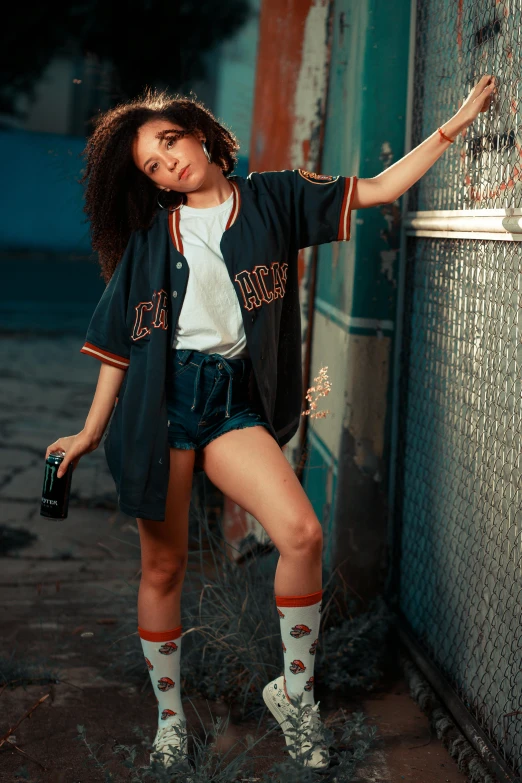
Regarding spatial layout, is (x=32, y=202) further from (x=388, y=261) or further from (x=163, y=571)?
(x=163, y=571)

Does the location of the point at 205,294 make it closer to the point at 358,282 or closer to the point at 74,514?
the point at 358,282

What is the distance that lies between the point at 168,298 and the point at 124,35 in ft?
47.2

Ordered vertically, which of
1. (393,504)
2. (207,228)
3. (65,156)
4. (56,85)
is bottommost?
(393,504)

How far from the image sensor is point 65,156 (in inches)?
150

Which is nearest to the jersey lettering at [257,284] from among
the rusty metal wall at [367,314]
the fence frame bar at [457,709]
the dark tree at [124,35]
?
the rusty metal wall at [367,314]

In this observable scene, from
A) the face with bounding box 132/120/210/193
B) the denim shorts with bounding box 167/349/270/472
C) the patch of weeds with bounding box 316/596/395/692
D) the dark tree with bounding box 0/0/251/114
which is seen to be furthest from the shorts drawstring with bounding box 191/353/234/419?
the dark tree with bounding box 0/0/251/114

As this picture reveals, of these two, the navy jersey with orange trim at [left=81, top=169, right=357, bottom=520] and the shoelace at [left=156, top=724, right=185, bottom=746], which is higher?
the navy jersey with orange trim at [left=81, top=169, right=357, bottom=520]

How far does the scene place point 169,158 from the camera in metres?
2.42

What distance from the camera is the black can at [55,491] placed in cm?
249

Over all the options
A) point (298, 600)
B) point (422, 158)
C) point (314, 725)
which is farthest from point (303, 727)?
point (422, 158)

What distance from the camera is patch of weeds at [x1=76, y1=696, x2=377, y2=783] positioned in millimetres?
2320

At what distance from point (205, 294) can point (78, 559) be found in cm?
230

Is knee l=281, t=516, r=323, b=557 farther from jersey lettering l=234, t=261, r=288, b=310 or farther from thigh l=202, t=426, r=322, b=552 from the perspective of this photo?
jersey lettering l=234, t=261, r=288, b=310

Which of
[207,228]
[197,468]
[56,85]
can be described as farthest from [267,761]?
[56,85]
